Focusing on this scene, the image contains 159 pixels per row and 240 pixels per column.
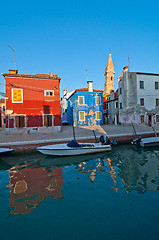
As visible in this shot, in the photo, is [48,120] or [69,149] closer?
[69,149]

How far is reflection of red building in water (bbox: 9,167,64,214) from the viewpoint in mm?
5297

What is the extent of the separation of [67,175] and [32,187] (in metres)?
2.28

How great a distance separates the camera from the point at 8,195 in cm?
594

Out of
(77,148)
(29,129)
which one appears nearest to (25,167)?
(77,148)

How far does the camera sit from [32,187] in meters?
6.61

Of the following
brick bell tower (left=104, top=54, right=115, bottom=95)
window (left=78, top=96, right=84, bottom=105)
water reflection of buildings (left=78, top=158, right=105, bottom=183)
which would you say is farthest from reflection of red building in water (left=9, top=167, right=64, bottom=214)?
brick bell tower (left=104, top=54, right=115, bottom=95)

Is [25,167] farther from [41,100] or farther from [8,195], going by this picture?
[41,100]

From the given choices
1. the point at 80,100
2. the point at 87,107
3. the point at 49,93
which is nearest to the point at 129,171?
the point at 49,93

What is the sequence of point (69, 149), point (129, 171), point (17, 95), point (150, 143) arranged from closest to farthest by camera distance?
1. point (129, 171)
2. point (69, 149)
3. point (150, 143)
4. point (17, 95)

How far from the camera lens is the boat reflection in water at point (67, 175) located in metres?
5.86

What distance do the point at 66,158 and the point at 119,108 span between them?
20327 millimetres

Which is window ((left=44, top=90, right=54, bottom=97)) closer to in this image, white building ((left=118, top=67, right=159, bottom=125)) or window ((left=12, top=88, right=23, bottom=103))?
window ((left=12, top=88, right=23, bottom=103))

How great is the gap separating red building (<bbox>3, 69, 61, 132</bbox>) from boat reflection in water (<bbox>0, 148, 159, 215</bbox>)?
8.79 meters

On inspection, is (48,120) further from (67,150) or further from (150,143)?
(150,143)
